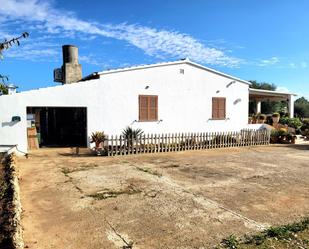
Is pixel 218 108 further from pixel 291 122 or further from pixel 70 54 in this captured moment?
pixel 70 54

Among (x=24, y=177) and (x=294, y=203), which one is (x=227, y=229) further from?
(x=24, y=177)

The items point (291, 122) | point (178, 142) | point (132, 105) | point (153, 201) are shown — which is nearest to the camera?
point (153, 201)

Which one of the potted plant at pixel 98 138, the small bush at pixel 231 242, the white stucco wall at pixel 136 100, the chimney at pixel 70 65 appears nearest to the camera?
the small bush at pixel 231 242

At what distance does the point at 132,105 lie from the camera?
1641cm

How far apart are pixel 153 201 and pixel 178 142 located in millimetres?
9194

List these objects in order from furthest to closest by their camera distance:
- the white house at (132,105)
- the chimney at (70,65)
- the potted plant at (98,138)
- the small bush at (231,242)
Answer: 1. the chimney at (70,65)
2. the potted plant at (98,138)
3. the white house at (132,105)
4. the small bush at (231,242)

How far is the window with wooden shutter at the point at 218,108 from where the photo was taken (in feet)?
63.5

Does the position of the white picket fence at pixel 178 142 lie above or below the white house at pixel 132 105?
below

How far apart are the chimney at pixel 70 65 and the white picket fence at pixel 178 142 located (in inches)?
327

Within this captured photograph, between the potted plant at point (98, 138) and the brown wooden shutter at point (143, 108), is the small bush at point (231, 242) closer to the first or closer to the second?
the potted plant at point (98, 138)

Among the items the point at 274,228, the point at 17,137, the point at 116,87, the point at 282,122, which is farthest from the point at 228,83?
the point at 274,228

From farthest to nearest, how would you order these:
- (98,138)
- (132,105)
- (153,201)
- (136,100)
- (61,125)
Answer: (61,125) → (136,100) → (132,105) → (98,138) → (153,201)

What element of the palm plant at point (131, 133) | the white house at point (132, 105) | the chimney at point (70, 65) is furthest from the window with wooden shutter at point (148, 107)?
the chimney at point (70, 65)

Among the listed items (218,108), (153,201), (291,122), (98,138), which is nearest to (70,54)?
(98,138)
